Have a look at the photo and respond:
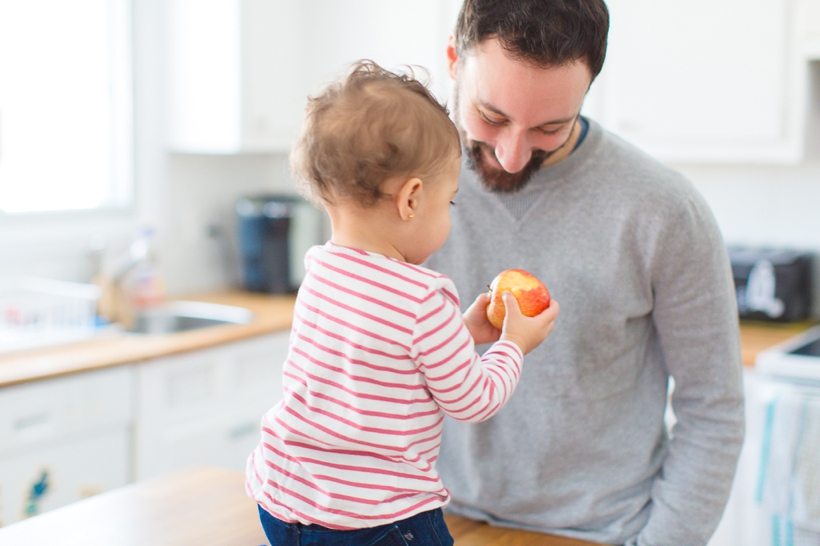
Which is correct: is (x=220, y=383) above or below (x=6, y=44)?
below

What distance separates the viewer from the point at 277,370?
2.81 metres

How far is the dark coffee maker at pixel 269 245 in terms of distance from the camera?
10.4 ft

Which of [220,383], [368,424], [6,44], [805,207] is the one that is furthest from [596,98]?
[368,424]

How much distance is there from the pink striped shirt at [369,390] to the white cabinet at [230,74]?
87.3 inches

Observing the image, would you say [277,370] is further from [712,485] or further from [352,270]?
[352,270]

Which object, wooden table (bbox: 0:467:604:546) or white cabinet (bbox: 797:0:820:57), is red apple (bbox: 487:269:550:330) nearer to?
wooden table (bbox: 0:467:604:546)

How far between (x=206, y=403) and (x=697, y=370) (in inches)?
70.2

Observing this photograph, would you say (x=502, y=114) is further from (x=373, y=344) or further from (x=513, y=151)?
(x=373, y=344)

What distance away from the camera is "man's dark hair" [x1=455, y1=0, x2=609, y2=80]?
997 millimetres

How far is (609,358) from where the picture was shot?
119cm

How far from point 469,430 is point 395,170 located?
55cm

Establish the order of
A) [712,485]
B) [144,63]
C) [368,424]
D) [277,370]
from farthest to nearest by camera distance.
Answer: [144,63] < [277,370] < [712,485] < [368,424]

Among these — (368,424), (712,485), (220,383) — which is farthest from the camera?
(220,383)

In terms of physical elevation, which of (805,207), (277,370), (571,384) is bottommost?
(277,370)
